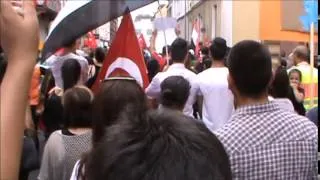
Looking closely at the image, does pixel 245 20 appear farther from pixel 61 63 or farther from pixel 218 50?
pixel 218 50

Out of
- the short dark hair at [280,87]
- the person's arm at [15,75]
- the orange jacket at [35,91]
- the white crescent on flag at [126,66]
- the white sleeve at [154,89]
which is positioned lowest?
the orange jacket at [35,91]

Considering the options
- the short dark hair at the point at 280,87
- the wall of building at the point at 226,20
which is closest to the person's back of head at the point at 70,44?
the short dark hair at the point at 280,87

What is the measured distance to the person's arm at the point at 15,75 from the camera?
61.4 inches

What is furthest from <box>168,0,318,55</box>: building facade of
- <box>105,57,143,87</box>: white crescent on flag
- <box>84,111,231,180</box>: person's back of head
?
<box>84,111,231,180</box>: person's back of head

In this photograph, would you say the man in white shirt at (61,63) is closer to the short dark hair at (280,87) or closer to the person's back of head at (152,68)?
the short dark hair at (280,87)

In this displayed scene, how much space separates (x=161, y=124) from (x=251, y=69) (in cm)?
161

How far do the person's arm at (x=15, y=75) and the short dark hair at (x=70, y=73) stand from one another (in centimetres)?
541

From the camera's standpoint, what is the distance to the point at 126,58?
7.01 meters

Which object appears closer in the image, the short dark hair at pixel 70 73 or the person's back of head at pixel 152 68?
the short dark hair at pixel 70 73

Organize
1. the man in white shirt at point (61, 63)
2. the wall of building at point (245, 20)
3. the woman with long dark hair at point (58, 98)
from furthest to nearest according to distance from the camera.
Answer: the wall of building at point (245, 20)
the man in white shirt at point (61, 63)
the woman with long dark hair at point (58, 98)

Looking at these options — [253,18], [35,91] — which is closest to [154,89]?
[35,91]

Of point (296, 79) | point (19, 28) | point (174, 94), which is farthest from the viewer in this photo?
point (296, 79)

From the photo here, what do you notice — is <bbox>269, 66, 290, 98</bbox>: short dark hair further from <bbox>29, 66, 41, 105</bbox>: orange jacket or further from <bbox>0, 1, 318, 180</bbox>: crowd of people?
<bbox>29, 66, 41, 105</bbox>: orange jacket

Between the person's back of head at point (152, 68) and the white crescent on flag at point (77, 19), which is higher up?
the white crescent on flag at point (77, 19)
